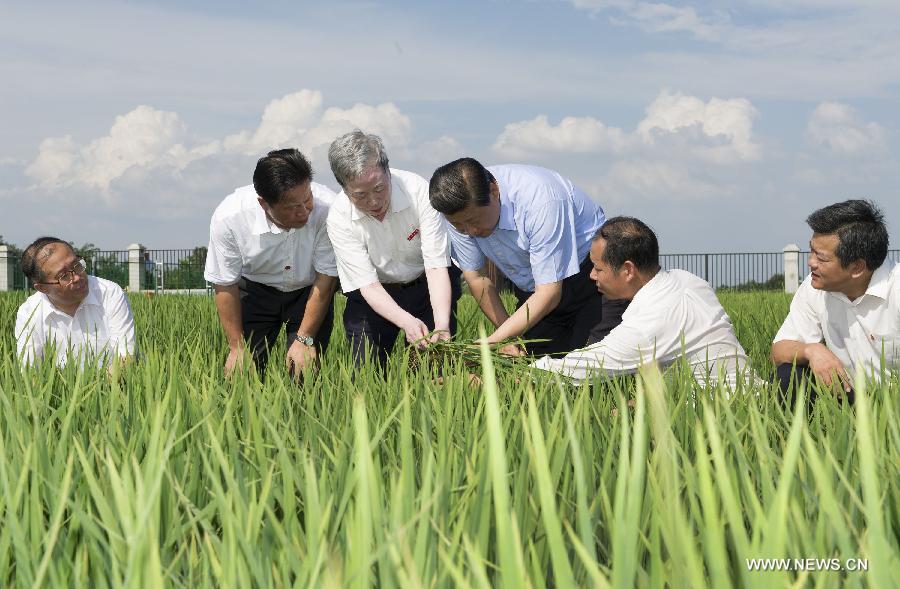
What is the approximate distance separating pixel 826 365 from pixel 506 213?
139 centimetres

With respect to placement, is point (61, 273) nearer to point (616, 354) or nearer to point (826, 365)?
point (616, 354)

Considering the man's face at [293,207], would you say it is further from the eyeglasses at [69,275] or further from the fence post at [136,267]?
the fence post at [136,267]

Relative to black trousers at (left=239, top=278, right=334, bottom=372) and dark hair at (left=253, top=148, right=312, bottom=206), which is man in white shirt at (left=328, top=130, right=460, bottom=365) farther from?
black trousers at (left=239, top=278, right=334, bottom=372)

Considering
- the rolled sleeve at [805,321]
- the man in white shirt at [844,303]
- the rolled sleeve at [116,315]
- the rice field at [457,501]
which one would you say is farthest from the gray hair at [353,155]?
the rolled sleeve at [805,321]

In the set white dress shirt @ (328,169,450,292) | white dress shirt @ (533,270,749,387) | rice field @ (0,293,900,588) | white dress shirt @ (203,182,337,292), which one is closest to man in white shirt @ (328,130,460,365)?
white dress shirt @ (328,169,450,292)

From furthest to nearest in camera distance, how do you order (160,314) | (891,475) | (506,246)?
(160,314)
(506,246)
(891,475)

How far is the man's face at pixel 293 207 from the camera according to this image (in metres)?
3.54

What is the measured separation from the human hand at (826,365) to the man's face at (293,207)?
6.79ft

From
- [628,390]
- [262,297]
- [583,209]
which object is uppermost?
[583,209]

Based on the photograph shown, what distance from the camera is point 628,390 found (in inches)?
116

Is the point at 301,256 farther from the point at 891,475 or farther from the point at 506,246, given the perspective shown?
the point at 891,475

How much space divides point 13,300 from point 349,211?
7.11 metres

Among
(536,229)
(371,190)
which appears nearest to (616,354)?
(536,229)

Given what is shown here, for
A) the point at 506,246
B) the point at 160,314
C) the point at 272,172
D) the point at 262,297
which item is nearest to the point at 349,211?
the point at 272,172
